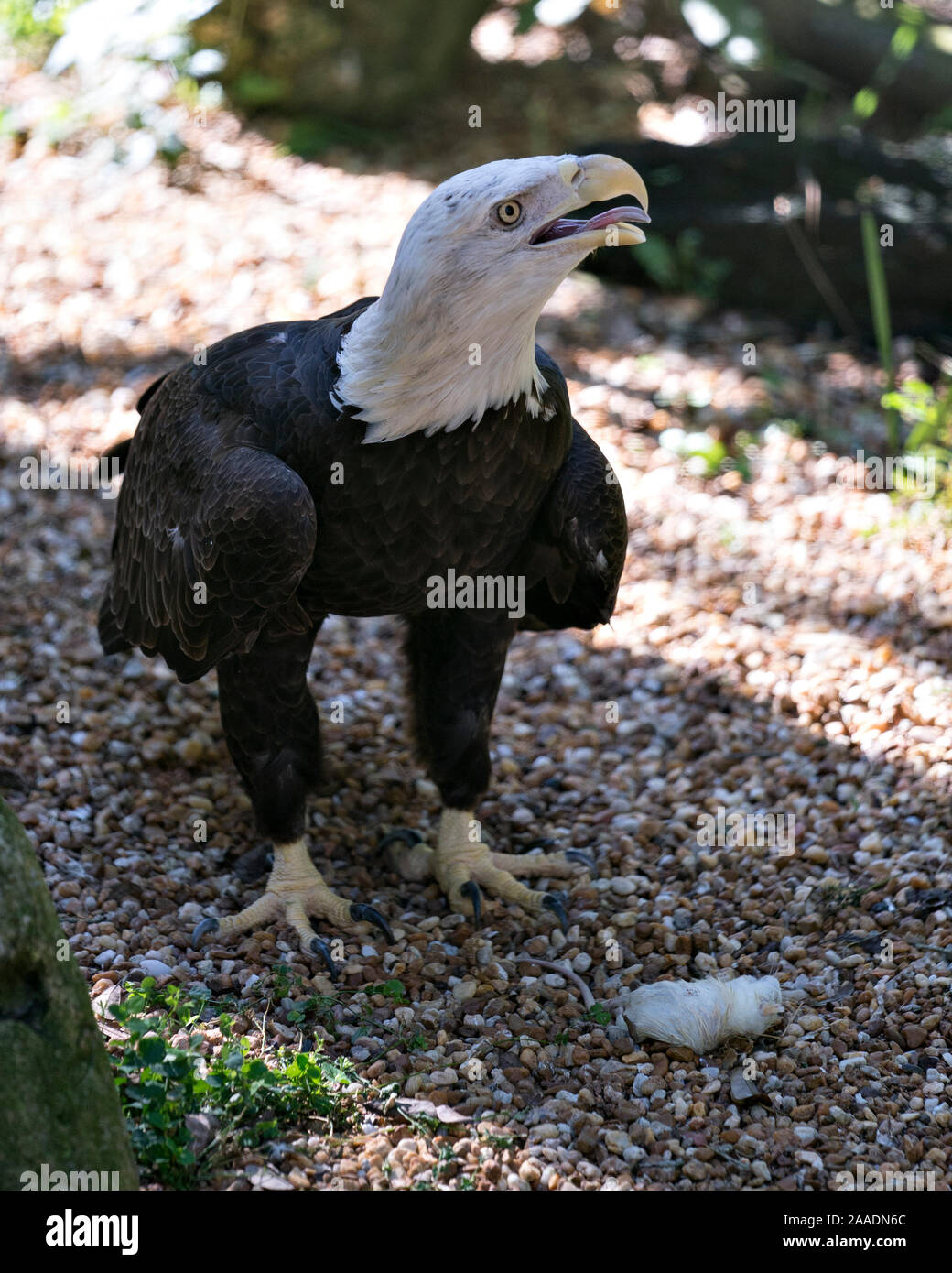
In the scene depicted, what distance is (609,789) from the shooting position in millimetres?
4609

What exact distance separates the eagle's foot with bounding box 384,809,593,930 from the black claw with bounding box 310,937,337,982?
0.51m

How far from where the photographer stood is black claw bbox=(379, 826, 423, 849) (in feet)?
14.1

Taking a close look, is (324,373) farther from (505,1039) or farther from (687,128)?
(687,128)

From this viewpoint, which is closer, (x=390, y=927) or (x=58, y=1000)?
(x=58, y=1000)

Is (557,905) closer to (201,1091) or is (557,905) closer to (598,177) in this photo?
(201,1091)

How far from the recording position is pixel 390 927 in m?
3.90

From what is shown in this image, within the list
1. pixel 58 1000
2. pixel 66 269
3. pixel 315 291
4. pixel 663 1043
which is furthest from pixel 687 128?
pixel 58 1000

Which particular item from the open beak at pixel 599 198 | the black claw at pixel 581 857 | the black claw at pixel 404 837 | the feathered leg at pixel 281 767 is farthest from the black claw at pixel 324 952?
the open beak at pixel 599 198

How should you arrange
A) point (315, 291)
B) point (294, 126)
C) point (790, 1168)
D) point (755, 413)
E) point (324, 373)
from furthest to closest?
point (294, 126)
point (315, 291)
point (755, 413)
point (324, 373)
point (790, 1168)

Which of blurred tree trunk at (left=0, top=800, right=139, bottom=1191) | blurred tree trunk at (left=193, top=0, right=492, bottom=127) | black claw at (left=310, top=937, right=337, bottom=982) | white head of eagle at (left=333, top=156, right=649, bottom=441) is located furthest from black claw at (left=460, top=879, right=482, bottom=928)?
blurred tree trunk at (left=193, top=0, right=492, bottom=127)

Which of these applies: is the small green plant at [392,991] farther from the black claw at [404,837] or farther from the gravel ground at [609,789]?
the black claw at [404,837]

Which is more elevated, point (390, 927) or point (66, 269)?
point (66, 269)

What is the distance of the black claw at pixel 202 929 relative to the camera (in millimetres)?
3680

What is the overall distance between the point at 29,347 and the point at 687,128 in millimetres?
4864
